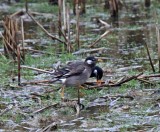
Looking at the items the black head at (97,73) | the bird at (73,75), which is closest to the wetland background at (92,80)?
the bird at (73,75)

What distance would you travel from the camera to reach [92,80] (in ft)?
35.8

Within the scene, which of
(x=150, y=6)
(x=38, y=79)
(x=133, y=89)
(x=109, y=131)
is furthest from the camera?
(x=150, y=6)

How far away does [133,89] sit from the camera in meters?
10.0

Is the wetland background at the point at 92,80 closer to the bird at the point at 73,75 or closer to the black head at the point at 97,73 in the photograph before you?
the bird at the point at 73,75

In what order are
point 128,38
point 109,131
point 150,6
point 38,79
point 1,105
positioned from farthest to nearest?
point 150,6, point 128,38, point 38,79, point 1,105, point 109,131

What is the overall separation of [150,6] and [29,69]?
8.10 meters

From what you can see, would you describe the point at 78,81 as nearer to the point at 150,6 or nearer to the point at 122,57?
the point at 122,57

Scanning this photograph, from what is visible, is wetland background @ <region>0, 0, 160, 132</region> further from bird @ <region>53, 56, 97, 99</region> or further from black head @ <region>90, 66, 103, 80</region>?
black head @ <region>90, 66, 103, 80</region>

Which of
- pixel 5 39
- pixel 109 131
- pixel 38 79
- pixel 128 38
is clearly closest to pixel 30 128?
pixel 109 131

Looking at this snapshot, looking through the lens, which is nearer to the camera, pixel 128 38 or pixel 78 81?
pixel 78 81

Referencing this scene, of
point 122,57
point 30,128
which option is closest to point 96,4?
point 122,57

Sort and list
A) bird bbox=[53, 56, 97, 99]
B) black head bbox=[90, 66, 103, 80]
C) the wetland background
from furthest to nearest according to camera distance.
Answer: black head bbox=[90, 66, 103, 80], bird bbox=[53, 56, 97, 99], the wetland background

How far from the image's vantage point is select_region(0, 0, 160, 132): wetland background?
840 centimetres

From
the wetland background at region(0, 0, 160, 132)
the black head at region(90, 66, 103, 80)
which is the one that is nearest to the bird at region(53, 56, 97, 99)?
the wetland background at region(0, 0, 160, 132)
